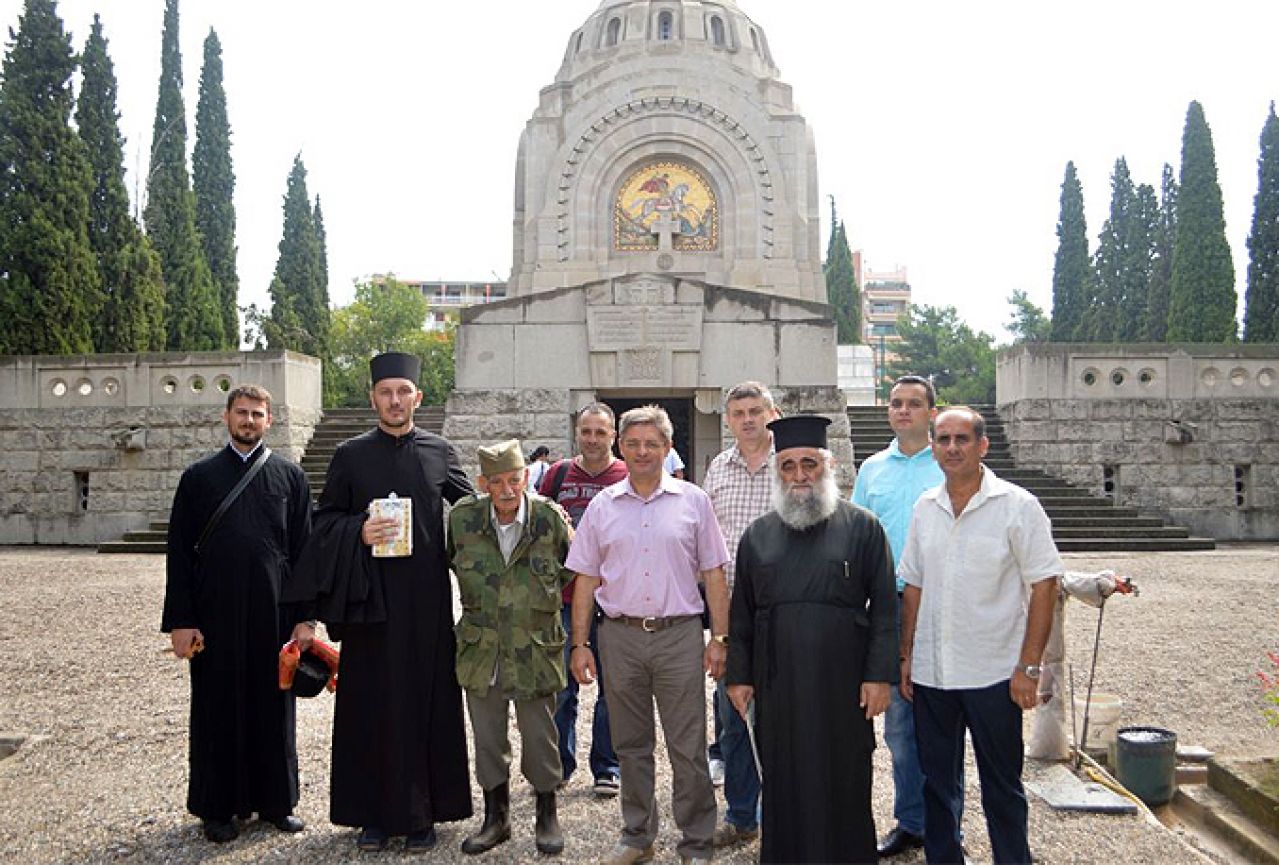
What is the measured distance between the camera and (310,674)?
4.67 metres

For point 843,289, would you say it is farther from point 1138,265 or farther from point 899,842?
point 899,842

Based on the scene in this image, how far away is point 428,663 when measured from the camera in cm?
463

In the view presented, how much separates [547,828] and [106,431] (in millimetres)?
14544

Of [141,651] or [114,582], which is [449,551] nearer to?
[141,651]

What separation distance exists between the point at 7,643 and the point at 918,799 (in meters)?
7.47

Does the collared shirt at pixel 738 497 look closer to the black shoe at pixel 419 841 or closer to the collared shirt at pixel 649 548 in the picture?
the collared shirt at pixel 649 548

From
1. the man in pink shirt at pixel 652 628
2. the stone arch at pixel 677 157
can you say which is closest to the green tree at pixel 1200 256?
the stone arch at pixel 677 157

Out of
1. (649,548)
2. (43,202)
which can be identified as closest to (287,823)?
(649,548)

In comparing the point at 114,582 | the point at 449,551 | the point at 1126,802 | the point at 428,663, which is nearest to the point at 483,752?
the point at 428,663

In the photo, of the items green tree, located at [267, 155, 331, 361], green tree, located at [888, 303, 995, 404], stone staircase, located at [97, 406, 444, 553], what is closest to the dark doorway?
stone staircase, located at [97, 406, 444, 553]

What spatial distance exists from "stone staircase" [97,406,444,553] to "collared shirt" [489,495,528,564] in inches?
404

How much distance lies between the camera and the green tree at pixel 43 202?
17.8m

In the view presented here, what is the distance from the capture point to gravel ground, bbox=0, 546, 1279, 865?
14.5 feet

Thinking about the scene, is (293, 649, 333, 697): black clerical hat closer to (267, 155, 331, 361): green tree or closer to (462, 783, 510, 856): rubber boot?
(462, 783, 510, 856): rubber boot
